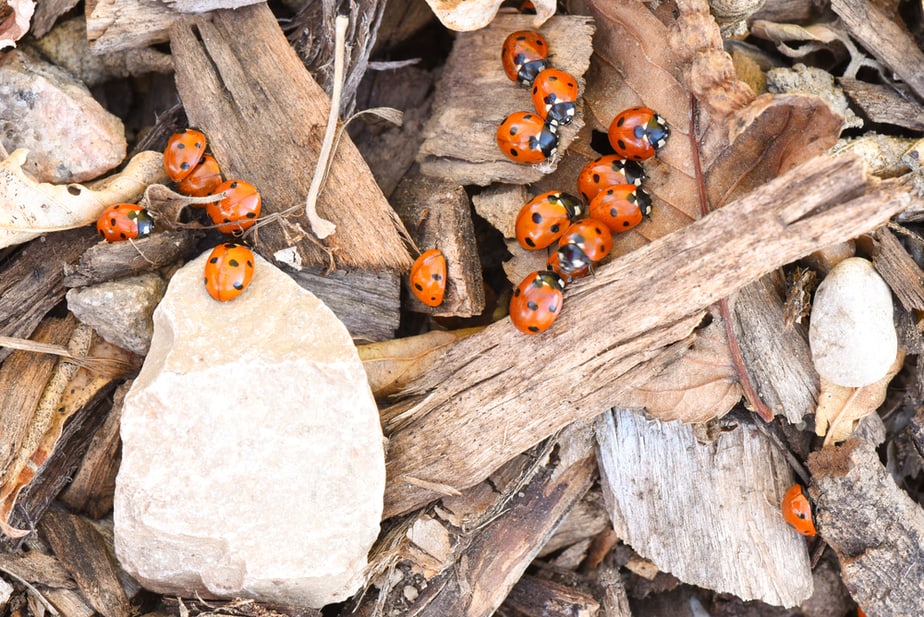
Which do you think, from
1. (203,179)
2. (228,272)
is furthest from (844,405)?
(203,179)

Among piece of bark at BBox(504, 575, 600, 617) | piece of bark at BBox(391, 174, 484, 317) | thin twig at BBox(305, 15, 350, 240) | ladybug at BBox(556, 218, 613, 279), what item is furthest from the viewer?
piece of bark at BBox(504, 575, 600, 617)

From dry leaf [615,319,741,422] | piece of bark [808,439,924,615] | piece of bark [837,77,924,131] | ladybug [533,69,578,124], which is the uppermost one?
ladybug [533,69,578,124]

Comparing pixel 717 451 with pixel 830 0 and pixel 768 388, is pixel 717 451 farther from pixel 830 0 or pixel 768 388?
pixel 830 0

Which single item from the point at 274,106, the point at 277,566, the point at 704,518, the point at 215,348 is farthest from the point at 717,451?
the point at 274,106

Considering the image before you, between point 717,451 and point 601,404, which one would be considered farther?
point 717,451

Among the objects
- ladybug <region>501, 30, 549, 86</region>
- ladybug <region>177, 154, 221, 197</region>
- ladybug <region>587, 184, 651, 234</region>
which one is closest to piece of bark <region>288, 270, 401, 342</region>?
ladybug <region>177, 154, 221, 197</region>

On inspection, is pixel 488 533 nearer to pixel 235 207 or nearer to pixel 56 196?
pixel 235 207

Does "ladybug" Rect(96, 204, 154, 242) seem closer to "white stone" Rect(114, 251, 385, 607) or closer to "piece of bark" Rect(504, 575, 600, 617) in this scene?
"white stone" Rect(114, 251, 385, 607)
